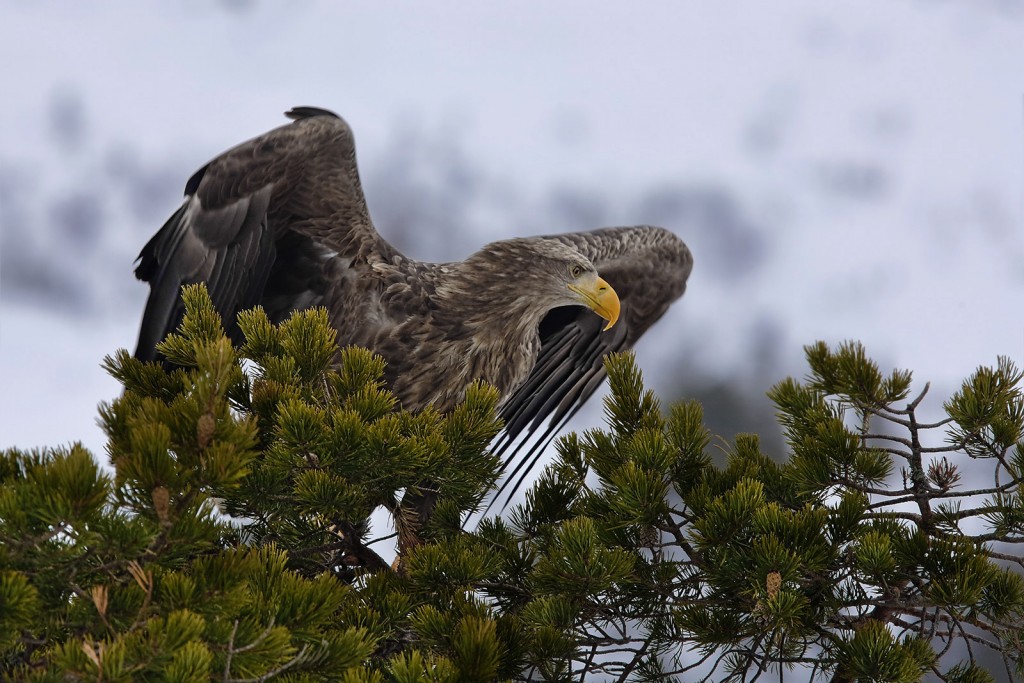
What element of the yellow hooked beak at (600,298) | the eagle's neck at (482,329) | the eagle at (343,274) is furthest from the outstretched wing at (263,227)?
the yellow hooked beak at (600,298)

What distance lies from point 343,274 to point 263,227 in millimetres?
401

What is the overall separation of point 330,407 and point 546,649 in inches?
30.8

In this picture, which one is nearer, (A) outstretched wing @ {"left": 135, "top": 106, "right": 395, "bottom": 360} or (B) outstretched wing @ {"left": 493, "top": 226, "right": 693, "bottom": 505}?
(A) outstretched wing @ {"left": 135, "top": 106, "right": 395, "bottom": 360}

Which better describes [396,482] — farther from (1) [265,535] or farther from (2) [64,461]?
(2) [64,461]

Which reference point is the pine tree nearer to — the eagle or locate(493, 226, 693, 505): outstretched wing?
the eagle

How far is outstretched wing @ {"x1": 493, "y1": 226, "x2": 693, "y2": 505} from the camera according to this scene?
5281mm

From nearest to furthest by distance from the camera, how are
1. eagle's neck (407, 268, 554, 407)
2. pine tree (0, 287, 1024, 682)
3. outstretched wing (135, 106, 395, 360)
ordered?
pine tree (0, 287, 1024, 682), outstretched wing (135, 106, 395, 360), eagle's neck (407, 268, 554, 407)

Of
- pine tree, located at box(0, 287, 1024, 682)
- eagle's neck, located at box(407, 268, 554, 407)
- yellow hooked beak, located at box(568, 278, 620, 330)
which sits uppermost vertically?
yellow hooked beak, located at box(568, 278, 620, 330)

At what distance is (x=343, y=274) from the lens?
424 centimetres

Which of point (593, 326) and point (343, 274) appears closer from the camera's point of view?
point (343, 274)

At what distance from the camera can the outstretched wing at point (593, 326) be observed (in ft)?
17.3

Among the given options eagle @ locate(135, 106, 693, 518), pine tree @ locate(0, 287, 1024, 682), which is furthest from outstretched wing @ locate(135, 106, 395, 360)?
pine tree @ locate(0, 287, 1024, 682)

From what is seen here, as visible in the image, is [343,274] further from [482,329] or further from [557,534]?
[557,534]

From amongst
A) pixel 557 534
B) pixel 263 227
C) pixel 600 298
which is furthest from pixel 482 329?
pixel 557 534
